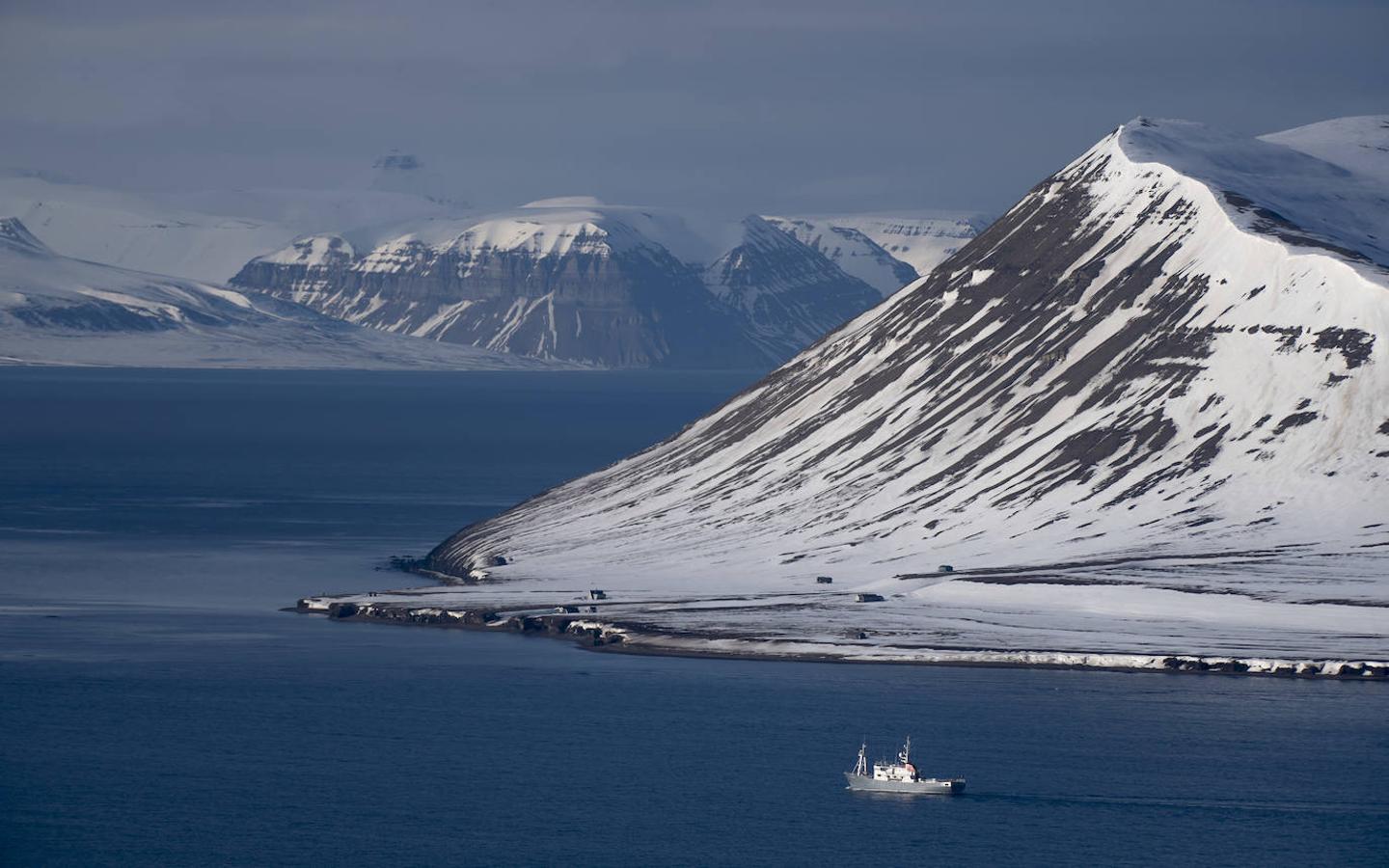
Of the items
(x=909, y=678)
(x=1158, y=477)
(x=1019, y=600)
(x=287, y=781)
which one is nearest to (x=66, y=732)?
(x=287, y=781)

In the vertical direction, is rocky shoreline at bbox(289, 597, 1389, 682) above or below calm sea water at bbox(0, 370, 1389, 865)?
above

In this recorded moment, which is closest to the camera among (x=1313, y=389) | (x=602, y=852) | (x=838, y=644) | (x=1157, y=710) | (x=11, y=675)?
(x=602, y=852)

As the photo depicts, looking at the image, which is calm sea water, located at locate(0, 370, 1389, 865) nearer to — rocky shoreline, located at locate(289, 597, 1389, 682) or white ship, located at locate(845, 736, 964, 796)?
white ship, located at locate(845, 736, 964, 796)

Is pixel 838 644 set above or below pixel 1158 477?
below

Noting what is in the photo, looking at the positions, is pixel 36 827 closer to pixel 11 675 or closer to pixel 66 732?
pixel 66 732

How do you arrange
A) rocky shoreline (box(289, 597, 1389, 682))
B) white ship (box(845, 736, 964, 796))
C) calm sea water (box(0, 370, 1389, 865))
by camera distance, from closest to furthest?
calm sea water (box(0, 370, 1389, 865)) → white ship (box(845, 736, 964, 796)) → rocky shoreline (box(289, 597, 1389, 682))

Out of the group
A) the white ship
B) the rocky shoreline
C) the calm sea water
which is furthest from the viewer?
the rocky shoreline

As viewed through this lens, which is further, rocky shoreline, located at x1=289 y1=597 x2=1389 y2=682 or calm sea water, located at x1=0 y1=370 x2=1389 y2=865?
rocky shoreline, located at x1=289 y1=597 x2=1389 y2=682

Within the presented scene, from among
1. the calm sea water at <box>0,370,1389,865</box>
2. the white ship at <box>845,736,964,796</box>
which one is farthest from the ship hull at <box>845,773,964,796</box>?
the calm sea water at <box>0,370,1389,865</box>

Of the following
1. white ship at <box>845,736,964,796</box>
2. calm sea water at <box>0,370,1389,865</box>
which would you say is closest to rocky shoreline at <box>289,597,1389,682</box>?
calm sea water at <box>0,370,1389,865</box>
